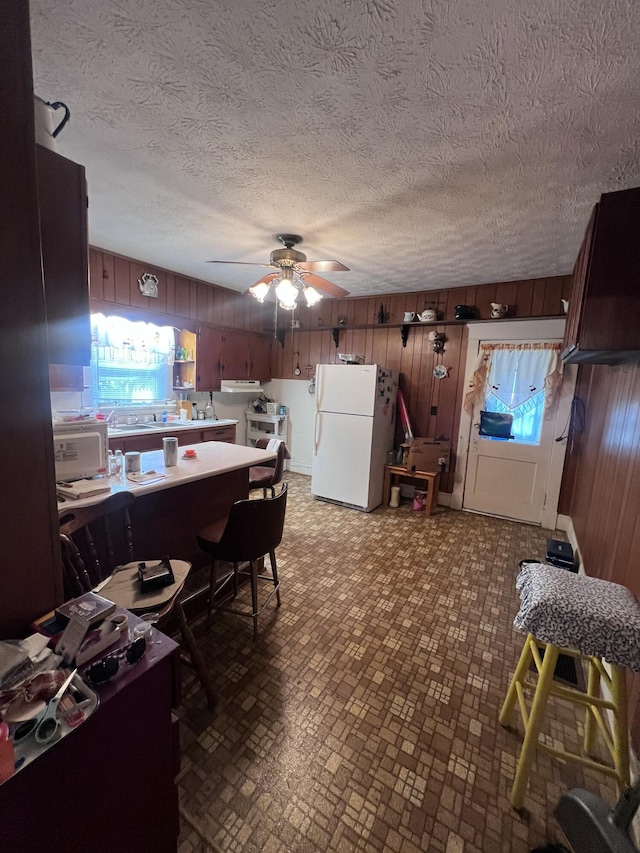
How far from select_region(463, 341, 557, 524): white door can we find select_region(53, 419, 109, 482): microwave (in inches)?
144

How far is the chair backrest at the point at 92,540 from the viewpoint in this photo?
1.27 meters

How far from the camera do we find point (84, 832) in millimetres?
741

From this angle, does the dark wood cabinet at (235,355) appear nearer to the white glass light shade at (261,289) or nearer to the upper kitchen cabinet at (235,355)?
the upper kitchen cabinet at (235,355)

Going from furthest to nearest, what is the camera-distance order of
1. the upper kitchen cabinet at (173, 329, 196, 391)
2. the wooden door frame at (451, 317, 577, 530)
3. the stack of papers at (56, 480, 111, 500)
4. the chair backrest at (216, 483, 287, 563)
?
the upper kitchen cabinet at (173, 329, 196, 391) < the wooden door frame at (451, 317, 577, 530) < the chair backrest at (216, 483, 287, 563) < the stack of papers at (56, 480, 111, 500)

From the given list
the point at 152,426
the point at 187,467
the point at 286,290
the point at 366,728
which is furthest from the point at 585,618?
the point at 152,426

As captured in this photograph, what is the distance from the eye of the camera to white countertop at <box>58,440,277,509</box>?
1.69m

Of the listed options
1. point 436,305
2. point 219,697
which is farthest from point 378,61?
point 436,305

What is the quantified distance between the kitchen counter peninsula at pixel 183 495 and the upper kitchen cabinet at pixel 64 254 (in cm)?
80

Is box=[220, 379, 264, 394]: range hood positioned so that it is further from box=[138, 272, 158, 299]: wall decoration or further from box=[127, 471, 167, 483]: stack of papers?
box=[127, 471, 167, 483]: stack of papers

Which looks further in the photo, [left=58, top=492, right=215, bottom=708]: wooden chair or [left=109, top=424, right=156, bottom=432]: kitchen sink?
[left=109, top=424, right=156, bottom=432]: kitchen sink

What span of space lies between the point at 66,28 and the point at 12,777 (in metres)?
1.99

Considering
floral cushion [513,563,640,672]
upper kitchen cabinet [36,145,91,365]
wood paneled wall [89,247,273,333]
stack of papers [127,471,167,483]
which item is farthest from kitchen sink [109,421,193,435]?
floral cushion [513,563,640,672]

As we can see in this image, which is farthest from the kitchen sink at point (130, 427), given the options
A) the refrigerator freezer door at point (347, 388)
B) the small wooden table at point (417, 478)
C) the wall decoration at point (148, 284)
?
the small wooden table at point (417, 478)

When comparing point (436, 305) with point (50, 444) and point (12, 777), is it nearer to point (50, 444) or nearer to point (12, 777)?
point (50, 444)
